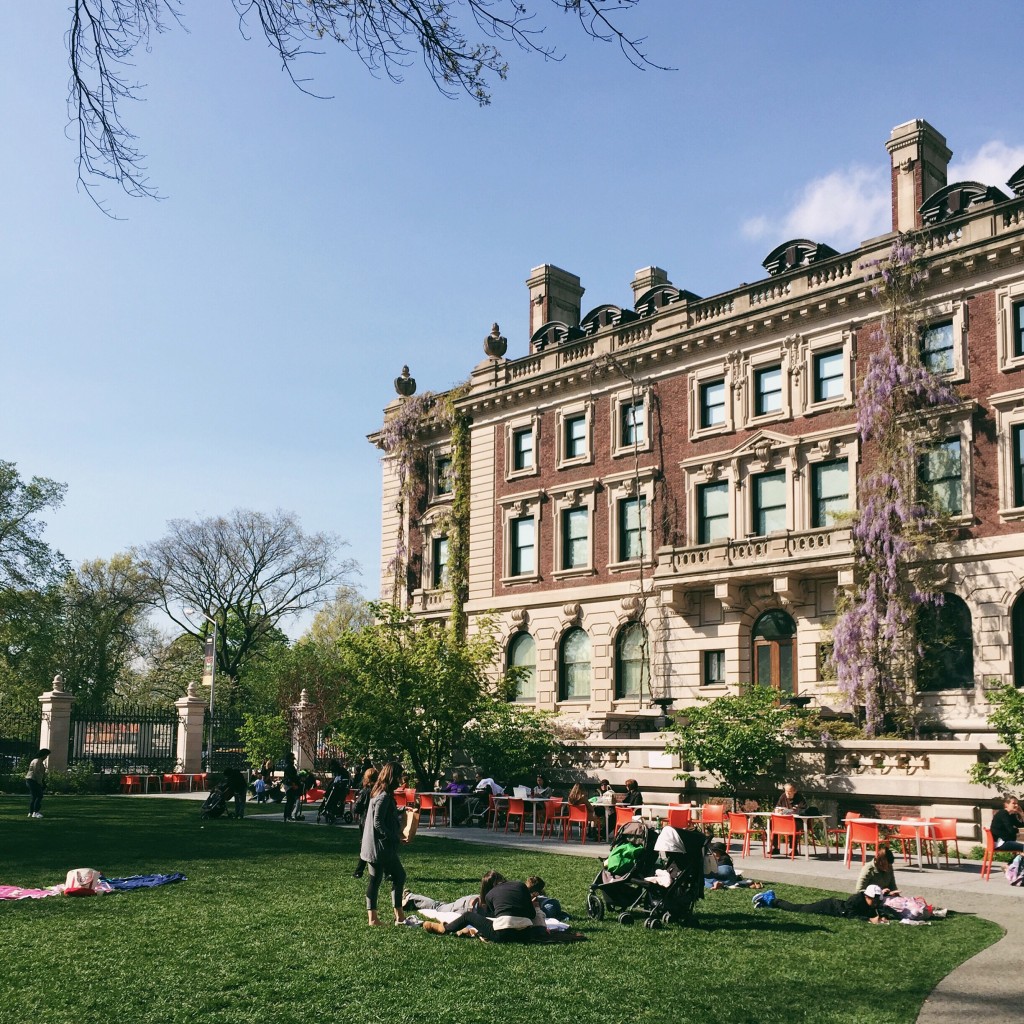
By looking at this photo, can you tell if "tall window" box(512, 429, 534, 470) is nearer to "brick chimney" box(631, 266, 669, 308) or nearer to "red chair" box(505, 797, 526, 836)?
"brick chimney" box(631, 266, 669, 308)

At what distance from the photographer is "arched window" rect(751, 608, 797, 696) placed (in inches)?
1294

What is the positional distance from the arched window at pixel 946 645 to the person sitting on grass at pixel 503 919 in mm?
19017

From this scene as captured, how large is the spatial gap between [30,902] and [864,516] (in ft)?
72.5

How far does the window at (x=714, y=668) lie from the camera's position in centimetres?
3453

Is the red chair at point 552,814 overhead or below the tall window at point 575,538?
below

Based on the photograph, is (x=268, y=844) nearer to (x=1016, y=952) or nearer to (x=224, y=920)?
(x=224, y=920)

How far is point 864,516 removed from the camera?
98.3 feet

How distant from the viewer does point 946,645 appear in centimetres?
2891

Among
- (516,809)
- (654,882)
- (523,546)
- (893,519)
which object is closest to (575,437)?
(523,546)

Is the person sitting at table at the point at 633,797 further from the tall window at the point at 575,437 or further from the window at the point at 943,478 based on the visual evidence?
the tall window at the point at 575,437

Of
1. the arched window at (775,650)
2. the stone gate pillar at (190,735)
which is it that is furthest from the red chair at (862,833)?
the stone gate pillar at (190,735)

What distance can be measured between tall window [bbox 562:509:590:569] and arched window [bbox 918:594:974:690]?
1235cm

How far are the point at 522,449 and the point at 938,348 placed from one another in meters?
15.7

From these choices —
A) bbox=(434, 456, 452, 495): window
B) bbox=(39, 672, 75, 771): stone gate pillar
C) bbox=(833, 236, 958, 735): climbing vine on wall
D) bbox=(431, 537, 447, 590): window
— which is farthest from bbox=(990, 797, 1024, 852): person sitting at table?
bbox=(39, 672, 75, 771): stone gate pillar
